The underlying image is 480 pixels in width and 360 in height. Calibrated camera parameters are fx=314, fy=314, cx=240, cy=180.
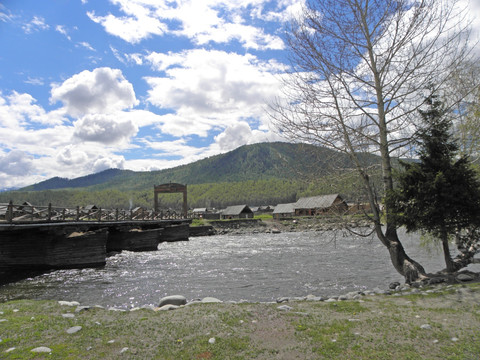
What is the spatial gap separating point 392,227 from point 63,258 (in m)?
18.5

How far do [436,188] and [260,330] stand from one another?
733cm

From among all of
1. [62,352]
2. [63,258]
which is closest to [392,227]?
[62,352]

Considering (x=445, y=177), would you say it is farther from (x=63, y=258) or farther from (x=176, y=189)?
(x=176, y=189)

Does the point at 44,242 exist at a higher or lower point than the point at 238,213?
higher

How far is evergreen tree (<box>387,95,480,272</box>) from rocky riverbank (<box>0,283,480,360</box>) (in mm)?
2434

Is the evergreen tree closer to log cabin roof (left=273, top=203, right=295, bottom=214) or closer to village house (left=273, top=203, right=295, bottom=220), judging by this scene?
village house (left=273, top=203, right=295, bottom=220)

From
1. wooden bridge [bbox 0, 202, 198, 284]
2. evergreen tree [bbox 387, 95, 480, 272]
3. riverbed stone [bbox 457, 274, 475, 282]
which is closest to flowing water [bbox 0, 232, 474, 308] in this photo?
wooden bridge [bbox 0, 202, 198, 284]

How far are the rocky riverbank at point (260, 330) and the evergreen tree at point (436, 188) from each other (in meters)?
2.43

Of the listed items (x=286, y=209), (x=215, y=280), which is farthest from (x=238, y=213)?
(x=215, y=280)

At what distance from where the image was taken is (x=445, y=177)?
32.7 ft

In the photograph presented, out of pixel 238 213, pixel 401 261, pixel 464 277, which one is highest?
pixel 401 261

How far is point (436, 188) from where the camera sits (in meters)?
9.82

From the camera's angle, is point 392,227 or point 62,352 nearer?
point 62,352

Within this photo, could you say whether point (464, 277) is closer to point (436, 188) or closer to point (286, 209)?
point (436, 188)
